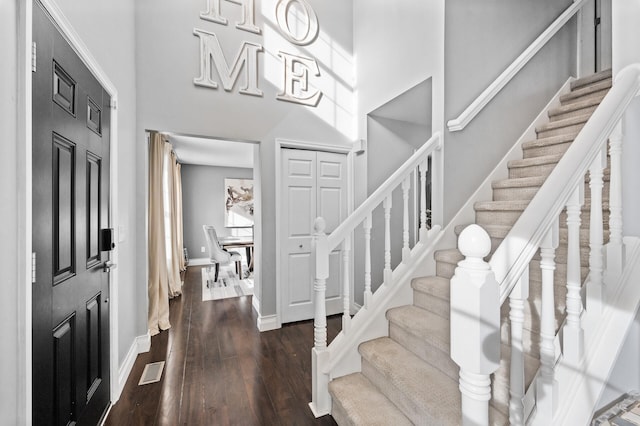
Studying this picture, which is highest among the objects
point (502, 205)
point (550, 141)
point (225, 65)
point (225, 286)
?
→ point (225, 65)

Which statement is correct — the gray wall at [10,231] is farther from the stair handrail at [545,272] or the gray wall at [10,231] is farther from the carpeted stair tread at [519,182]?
the carpeted stair tread at [519,182]

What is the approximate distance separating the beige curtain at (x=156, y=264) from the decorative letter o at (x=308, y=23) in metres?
2.14

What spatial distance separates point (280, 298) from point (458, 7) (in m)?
3.04

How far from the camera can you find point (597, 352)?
100 cm

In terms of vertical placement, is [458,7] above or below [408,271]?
above

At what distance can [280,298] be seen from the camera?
2.99 meters

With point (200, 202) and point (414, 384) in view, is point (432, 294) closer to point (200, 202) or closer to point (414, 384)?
point (414, 384)

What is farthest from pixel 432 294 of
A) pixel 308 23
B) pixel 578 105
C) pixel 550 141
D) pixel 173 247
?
pixel 173 247

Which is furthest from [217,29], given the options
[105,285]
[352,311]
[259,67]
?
[352,311]

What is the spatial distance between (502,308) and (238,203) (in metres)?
6.37

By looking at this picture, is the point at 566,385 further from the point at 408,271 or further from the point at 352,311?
the point at 352,311

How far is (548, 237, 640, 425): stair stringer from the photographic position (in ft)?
3.16

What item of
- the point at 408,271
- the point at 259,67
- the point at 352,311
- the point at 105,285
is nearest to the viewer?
the point at 105,285

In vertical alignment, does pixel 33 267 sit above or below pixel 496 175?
below
